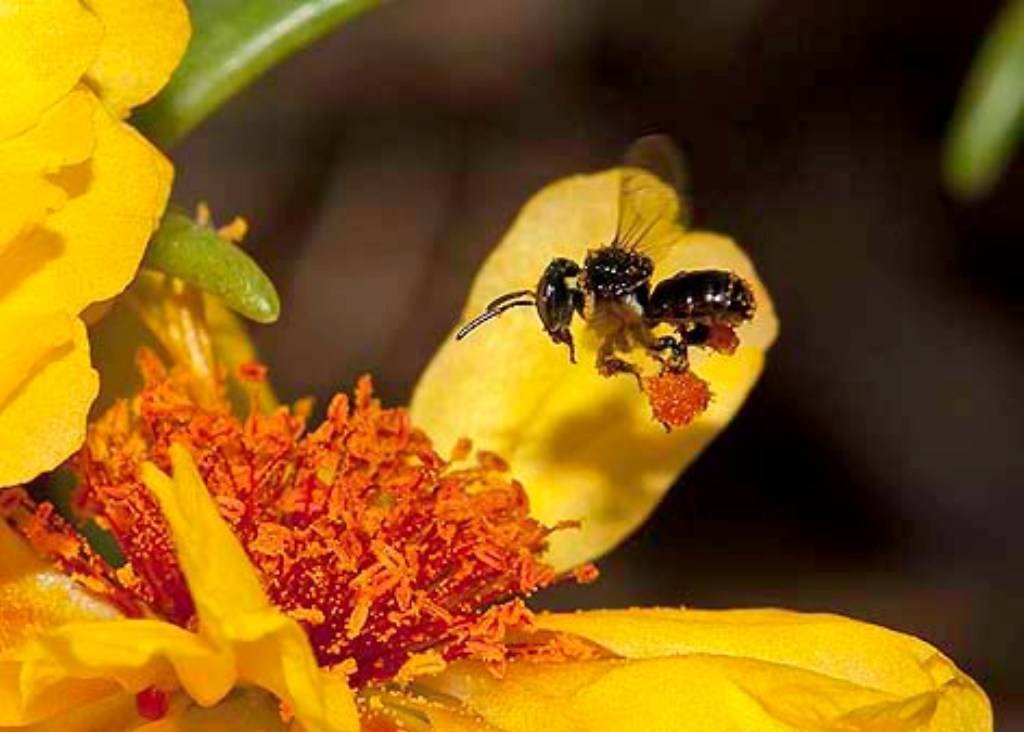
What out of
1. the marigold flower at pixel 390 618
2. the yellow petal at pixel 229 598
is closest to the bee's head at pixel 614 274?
the marigold flower at pixel 390 618

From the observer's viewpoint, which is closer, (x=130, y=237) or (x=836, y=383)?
(x=130, y=237)

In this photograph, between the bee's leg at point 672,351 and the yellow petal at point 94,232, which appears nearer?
the yellow petal at point 94,232

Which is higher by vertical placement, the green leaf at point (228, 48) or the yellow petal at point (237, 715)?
the green leaf at point (228, 48)

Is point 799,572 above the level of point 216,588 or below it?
below

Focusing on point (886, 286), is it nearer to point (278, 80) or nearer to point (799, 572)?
point (799, 572)

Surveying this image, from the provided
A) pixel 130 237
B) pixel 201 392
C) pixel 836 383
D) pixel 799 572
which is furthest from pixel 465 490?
pixel 836 383

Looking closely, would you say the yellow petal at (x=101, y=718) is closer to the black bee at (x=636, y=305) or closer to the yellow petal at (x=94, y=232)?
the yellow petal at (x=94, y=232)

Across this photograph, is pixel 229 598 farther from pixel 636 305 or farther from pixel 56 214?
pixel 636 305

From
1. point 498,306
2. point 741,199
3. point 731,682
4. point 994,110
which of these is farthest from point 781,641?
point 741,199
